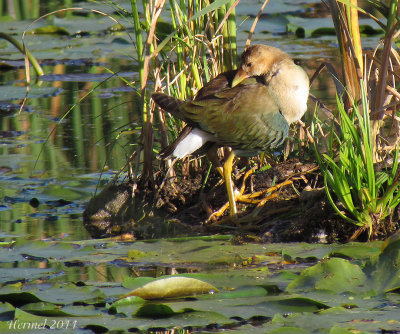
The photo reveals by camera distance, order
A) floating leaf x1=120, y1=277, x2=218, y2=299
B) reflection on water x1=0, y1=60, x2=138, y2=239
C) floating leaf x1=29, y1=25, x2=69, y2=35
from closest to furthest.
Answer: floating leaf x1=120, y1=277, x2=218, y2=299 → reflection on water x1=0, y1=60, x2=138, y2=239 → floating leaf x1=29, y1=25, x2=69, y2=35

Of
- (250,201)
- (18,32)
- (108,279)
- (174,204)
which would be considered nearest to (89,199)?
(174,204)

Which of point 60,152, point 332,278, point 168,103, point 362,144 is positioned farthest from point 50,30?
point 332,278

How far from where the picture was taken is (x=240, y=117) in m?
3.87

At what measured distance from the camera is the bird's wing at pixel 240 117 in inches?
152

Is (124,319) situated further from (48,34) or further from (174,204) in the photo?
(48,34)

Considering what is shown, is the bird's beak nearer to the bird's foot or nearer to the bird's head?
the bird's head

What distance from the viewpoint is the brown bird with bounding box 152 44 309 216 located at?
12.7 ft

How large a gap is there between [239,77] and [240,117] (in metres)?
0.21

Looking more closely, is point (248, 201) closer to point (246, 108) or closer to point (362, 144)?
point (246, 108)

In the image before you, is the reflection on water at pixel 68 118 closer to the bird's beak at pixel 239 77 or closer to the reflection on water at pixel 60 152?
the reflection on water at pixel 60 152

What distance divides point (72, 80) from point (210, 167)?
381 cm

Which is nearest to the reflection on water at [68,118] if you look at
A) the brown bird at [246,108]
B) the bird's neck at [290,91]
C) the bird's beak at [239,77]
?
the brown bird at [246,108]

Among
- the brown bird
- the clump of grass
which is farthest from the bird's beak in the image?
the clump of grass

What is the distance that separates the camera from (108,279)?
311 centimetres
